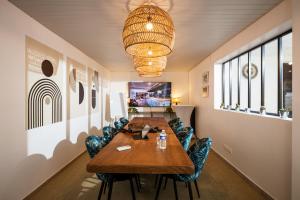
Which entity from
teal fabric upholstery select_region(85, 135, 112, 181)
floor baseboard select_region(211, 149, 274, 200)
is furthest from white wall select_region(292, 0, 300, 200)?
teal fabric upholstery select_region(85, 135, 112, 181)

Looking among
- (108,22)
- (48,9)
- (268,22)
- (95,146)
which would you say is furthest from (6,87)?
(268,22)

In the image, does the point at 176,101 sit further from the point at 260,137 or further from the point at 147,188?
the point at 147,188

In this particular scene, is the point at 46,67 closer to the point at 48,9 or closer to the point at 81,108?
the point at 48,9

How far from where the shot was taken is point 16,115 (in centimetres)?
234

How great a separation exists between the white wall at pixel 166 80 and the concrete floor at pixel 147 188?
446 cm

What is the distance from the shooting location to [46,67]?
3.01m

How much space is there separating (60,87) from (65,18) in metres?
1.35

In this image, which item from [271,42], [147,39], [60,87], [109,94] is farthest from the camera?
[109,94]

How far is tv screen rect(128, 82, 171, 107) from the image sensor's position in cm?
753

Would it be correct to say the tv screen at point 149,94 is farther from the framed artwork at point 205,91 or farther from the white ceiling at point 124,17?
the white ceiling at point 124,17

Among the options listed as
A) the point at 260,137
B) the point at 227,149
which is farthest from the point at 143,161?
the point at 227,149

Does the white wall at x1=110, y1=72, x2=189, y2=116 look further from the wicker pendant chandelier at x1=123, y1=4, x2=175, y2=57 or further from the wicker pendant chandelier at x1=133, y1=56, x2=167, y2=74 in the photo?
the wicker pendant chandelier at x1=123, y1=4, x2=175, y2=57

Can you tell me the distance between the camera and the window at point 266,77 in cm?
258

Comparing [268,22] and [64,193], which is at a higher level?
[268,22]
